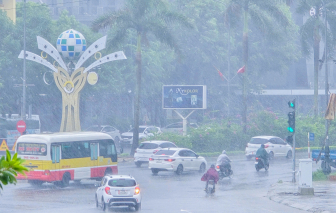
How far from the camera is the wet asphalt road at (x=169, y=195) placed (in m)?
18.7

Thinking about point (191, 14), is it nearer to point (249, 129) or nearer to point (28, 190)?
point (249, 129)

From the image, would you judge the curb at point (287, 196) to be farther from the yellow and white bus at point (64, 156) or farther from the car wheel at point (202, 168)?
the yellow and white bus at point (64, 156)

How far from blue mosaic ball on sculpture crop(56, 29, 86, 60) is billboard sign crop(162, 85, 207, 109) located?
8948 millimetres

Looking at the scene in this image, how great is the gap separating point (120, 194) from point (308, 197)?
23.2ft

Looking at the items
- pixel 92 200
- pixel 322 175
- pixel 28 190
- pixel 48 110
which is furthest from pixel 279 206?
pixel 48 110

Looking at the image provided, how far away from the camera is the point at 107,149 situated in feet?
89.1

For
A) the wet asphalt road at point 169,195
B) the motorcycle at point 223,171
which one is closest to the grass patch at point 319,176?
the wet asphalt road at point 169,195

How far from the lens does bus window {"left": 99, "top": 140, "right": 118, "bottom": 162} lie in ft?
88.1

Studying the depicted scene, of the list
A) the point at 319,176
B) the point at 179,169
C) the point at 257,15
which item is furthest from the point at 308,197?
the point at 257,15

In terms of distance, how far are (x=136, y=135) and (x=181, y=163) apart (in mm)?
9662

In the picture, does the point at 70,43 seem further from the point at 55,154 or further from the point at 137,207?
the point at 137,207

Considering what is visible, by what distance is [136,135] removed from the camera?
1548 inches

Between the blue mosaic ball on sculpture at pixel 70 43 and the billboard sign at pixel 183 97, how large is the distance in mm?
8948

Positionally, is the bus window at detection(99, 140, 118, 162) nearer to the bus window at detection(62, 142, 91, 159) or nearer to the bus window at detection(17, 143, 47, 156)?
the bus window at detection(62, 142, 91, 159)
